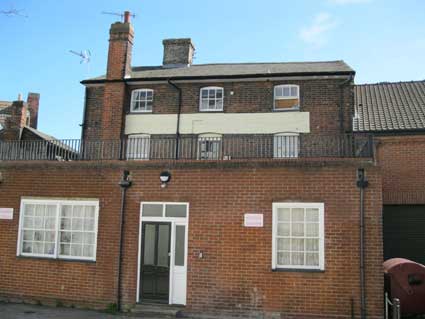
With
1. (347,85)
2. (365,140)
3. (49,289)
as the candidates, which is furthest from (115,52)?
(365,140)

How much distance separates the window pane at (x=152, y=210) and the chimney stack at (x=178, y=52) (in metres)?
13.1

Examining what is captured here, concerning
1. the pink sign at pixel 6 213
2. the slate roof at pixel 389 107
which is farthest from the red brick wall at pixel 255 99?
the pink sign at pixel 6 213

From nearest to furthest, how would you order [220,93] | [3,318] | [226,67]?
[3,318], [220,93], [226,67]

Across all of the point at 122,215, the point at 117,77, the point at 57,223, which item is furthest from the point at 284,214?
the point at 117,77

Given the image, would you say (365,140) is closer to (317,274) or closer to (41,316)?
(317,274)

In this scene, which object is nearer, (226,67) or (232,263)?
(232,263)

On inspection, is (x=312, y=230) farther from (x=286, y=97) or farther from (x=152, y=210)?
(x=286, y=97)

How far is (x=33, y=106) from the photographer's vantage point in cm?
3419

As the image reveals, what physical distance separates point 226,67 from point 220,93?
8.22 feet

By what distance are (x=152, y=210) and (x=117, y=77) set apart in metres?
→ 10.5

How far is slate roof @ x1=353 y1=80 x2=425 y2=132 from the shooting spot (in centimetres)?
1861

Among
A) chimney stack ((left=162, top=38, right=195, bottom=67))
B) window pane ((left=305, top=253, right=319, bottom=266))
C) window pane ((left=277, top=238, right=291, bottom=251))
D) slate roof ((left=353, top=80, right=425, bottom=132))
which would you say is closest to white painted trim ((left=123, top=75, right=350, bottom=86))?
slate roof ((left=353, top=80, right=425, bottom=132))

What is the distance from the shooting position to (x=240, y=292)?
11.0 meters

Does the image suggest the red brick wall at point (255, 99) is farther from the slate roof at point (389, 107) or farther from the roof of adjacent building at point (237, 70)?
the slate roof at point (389, 107)
